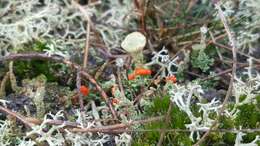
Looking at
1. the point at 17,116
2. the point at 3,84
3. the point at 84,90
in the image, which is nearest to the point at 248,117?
the point at 84,90

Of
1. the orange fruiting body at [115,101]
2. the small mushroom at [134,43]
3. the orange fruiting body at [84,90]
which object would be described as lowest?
the orange fruiting body at [115,101]

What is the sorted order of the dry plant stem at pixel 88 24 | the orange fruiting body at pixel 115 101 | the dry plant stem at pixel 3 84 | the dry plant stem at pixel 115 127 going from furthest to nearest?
the dry plant stem at pixel 88 24
the dry plant stem at pixel 3 84
the orange fruiting body at pixel 115 101
the dry plant stem at pixel 115 127

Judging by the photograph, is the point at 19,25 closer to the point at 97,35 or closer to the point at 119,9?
the point at 97,35

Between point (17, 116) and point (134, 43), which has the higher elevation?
point (134, 43)

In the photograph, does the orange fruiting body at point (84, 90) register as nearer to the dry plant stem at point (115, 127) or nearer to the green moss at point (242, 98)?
the dry plant stem at point (115, 127)

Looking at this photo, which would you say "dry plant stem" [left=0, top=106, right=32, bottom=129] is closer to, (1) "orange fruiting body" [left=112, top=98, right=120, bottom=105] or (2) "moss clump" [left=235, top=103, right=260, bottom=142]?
(1) "orange fruiting body" [left=112, top=98, right=120, bottom=105]

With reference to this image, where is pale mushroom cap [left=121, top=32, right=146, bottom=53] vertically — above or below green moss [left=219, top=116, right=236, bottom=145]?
above

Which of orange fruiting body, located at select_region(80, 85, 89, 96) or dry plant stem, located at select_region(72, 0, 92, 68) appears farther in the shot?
dry plant stem, located at select_region(72, 0, 92, 68)

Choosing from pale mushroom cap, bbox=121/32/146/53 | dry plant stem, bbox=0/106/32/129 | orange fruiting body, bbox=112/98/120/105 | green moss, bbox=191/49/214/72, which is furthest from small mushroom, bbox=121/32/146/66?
dry plant stem, bbox=0/106/32/129

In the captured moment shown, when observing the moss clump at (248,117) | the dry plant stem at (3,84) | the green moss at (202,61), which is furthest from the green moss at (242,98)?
the dry plant stem at (3,84)

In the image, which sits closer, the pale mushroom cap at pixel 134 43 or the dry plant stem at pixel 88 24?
the pale mushroom cap at pixel 134 43

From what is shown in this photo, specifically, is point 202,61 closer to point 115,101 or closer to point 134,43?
point 134,43
